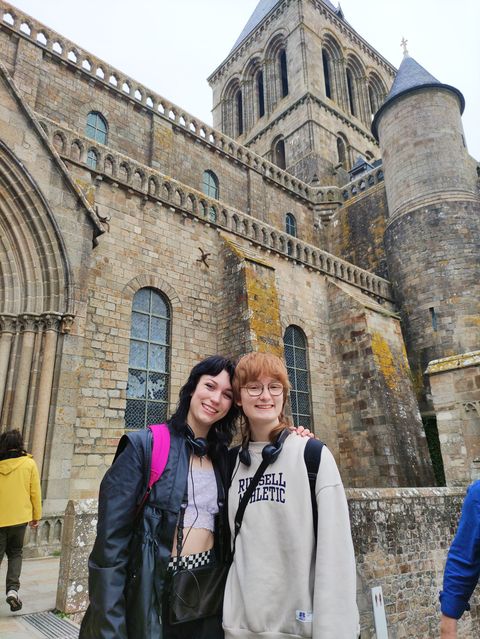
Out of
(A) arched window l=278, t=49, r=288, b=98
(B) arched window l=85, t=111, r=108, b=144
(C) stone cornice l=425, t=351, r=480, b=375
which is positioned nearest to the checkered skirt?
(C) stone cornice l=425, t=351, r=480, b=375

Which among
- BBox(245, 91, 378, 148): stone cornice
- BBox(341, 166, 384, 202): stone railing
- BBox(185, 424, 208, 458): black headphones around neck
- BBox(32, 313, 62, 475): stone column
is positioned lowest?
BBox(185, 424, 208, 458): black headphones around neck

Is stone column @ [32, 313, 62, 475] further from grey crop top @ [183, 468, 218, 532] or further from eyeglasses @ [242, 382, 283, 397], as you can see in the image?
eyeglasses @ [242, 382, 283, 397]

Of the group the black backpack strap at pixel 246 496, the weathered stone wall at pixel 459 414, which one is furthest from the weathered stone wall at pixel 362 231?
the black backpack strap at pixel 246 496

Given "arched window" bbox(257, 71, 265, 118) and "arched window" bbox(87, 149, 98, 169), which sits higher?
"arched window" bbox(257, 71, 265, 118)

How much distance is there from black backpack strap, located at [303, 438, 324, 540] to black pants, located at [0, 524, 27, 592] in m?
3.72

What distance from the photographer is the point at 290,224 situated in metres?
20.5

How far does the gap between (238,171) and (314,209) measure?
15.7 ft

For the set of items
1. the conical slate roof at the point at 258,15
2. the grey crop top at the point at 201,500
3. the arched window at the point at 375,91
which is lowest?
the grey crop top at the point at 201,500

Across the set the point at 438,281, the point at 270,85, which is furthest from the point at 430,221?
the point at 270,85

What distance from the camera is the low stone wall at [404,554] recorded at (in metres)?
5.91

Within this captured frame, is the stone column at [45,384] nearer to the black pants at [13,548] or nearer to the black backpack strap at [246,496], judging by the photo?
the black pants at [13,548]

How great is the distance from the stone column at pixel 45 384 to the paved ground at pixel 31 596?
150 centimetres

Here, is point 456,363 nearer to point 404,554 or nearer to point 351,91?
point 404,554

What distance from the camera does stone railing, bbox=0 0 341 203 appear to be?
13844mm
